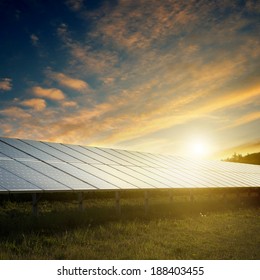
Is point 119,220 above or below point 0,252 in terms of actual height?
above

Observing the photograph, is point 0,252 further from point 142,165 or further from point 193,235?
point 142,165

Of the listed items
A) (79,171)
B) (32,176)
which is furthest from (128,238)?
(79,171)

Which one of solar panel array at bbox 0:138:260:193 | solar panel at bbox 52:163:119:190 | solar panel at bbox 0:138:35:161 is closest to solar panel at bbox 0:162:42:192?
solar panel array at bbox 0:138:260:193

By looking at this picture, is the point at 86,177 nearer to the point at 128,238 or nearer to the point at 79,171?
the point at 79,171

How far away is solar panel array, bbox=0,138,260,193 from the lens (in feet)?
47.6

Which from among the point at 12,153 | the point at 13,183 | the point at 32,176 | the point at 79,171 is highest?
the point at 12,153

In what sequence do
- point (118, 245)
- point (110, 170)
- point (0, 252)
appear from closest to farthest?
point (0, 252) < point (118, 245) < point (110, 170)

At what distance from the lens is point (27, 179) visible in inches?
563

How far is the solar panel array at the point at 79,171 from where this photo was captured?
1451 cm

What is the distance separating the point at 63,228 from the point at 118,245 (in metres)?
3.33

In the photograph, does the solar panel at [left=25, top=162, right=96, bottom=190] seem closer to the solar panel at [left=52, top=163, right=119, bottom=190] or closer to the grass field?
the solar panel at [left=52, top=163, right=119, bottom=190]

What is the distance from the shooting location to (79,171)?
18.3 meters
